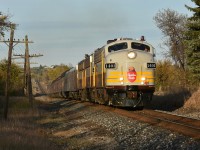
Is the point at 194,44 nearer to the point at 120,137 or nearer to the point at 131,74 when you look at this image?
the point at 131,74

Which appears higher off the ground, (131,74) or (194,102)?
(131,74)

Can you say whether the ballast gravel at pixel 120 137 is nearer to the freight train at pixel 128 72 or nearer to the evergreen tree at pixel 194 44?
the freight train at pixel 128 72

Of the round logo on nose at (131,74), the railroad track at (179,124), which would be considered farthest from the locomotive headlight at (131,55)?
the railroad track at (179,124)

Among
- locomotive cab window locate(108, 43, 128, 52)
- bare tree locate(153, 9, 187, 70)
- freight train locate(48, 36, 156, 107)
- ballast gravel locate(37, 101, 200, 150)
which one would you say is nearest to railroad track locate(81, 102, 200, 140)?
ballast gravel locate(37, 101, 200, 150)

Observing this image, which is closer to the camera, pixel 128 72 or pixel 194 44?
pixel 128 72

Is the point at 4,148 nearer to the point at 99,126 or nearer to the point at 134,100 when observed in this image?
the point at 99,126

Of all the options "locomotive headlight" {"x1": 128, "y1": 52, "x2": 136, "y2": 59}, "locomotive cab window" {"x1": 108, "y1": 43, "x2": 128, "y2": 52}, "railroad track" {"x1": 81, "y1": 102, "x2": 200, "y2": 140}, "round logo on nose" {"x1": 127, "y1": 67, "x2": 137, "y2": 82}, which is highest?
"locomotive cab window" {"x1": 108, "y1": 43, "x2": 128, "y2": 52}

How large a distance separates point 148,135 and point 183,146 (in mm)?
2310

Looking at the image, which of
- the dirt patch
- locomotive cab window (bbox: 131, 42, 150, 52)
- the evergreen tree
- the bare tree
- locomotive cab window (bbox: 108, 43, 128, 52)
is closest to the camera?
locomotive cab window (bbox: 108, 43, 128, 52)

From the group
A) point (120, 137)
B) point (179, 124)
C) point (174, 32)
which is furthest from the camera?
point (174, 32)

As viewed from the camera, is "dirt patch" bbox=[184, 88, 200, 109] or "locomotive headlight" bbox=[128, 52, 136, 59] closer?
"locomotive headlight" bbox=[128, 52, 136, 59]

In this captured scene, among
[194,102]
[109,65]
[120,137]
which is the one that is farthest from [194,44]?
[120,137]

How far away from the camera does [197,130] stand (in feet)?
38.9

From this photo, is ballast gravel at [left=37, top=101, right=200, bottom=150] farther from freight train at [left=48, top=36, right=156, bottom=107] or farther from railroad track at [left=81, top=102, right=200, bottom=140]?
freight train at [left=48, top=36, right=156, bottom=107]
